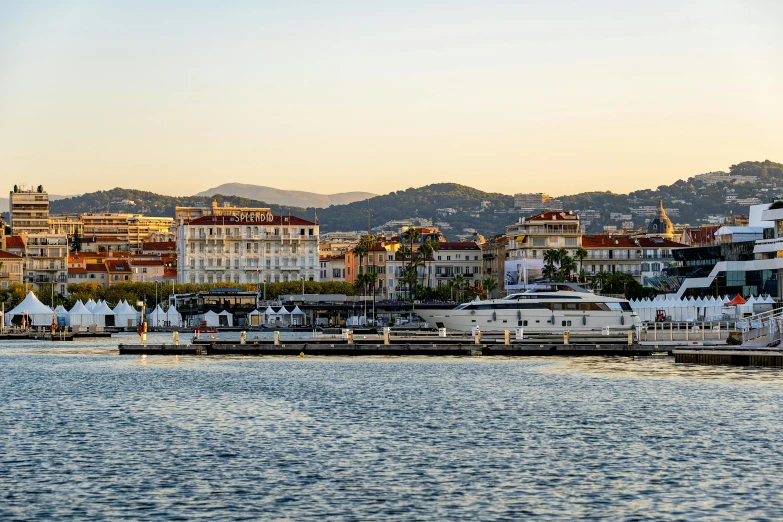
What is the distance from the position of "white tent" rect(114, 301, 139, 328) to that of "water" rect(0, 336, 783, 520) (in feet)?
256

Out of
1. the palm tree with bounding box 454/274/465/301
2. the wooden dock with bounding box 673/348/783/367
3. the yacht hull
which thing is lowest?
the wooden dock with bounding box 673/348/783/367

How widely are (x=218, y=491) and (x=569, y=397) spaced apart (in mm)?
23840

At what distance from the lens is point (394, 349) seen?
75.3 metres

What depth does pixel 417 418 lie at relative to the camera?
4194cm

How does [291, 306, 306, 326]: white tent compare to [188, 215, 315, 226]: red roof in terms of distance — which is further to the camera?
[188, 215, 315, 226]: red roof

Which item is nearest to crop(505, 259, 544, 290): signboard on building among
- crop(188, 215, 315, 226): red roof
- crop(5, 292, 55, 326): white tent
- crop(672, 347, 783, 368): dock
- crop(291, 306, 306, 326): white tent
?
crop(291, 306, 306, 326): white tent

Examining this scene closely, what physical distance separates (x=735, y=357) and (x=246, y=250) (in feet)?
450

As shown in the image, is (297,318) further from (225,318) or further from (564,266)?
(564,266)

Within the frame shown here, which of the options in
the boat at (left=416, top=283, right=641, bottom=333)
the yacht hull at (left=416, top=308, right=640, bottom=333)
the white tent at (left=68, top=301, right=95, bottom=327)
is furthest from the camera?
the white tent at (left=68, top=301, right=95, bottom=327)

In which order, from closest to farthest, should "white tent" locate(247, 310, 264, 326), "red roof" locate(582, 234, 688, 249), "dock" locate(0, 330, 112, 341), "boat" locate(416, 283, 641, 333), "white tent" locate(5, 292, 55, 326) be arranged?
1. "boat" locate(416, 283, 641, 333)
2. "dock" locate(0, 330, 112, 341)
3. "white tent" locate(5, 292, 55, 326)
4. "white tent" locate(247, 310, 264, 326)
5. "red roof" locate(582, 234, 688, 249)

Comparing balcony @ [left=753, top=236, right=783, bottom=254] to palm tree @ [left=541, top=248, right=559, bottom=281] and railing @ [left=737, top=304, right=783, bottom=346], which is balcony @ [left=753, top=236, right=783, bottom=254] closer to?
palm tree @ [left=541, top=248, right=559, bottom=281]

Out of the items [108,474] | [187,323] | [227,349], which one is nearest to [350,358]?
[227,349]

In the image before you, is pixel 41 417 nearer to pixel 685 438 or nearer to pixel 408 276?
pixel 685 438

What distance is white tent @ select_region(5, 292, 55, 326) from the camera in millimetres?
118562
